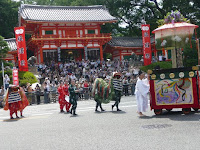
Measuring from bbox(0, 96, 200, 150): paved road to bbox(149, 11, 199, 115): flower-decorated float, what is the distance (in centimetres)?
40

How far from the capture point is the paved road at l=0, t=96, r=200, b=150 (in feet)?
20.4

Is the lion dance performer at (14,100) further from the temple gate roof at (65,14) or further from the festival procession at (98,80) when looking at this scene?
the temple gate roof at (65,14)

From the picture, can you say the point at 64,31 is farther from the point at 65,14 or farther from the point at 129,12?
the point at 129,12

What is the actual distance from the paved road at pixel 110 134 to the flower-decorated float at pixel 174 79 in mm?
405

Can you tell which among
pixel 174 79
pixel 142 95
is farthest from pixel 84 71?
pixel 174 79

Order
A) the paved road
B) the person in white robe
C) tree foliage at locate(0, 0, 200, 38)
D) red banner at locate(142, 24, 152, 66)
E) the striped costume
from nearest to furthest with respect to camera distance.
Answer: the paved road
the person in white robe
the striped costume
red banner at locate(142, 24, 152, 66)
tree foliage at locate(0, 0, 200, 38)

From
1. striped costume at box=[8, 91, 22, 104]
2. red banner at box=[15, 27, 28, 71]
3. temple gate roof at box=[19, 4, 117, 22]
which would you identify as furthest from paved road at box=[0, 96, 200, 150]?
temple gate roof at box=[19, 4, 117, 22]

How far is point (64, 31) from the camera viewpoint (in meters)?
33.8

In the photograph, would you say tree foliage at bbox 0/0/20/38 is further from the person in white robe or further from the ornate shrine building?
the person in white robe

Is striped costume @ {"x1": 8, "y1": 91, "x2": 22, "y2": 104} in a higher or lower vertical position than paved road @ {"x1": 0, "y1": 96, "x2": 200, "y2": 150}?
higher

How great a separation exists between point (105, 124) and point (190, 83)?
122 inches

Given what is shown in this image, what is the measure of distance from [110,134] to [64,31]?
27.6 metres

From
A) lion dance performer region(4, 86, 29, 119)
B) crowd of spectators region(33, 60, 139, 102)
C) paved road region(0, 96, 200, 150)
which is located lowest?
paved road region(0, 96, 200, 150)

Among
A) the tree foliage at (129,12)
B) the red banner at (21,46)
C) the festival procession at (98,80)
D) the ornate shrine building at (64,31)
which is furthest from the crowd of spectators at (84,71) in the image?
the tree foliage at (129,12)
